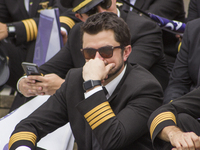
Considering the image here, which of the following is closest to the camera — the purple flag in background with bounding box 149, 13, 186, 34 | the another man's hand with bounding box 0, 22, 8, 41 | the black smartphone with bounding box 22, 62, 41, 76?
the black smartphone with bounding box 22, 62, 41, 76

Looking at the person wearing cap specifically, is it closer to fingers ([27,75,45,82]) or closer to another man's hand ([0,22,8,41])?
another man's hand ([0,22,8,41])

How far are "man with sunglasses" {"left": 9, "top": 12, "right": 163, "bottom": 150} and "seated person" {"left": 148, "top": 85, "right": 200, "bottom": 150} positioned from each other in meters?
0.18

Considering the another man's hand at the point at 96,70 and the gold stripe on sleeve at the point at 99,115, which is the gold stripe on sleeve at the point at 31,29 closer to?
the another man's hand at the point at 96,70

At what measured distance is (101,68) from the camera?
6.26 ft

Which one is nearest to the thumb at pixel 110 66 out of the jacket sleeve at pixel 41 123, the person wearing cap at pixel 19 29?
A: the jacket sleeve at pixel 41 123

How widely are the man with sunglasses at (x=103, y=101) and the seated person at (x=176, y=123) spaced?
176mm

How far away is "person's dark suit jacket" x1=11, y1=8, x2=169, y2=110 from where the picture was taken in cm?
278

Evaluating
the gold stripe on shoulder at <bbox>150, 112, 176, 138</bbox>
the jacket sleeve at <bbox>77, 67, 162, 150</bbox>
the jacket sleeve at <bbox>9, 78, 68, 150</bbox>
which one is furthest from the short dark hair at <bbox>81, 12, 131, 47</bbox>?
the gold stripe on shoulder at <bbox>150, 112, 176, 138</bbox>

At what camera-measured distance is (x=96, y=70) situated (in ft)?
6.18

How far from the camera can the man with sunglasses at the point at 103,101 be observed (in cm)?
175

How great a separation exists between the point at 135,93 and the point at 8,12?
2793 millimetres

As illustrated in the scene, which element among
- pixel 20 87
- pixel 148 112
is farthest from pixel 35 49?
pixel 148 112

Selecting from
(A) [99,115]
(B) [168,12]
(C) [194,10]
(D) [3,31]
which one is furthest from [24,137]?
(C) [194,10]

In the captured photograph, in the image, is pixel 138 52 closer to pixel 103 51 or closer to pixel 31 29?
pixel 103 51
